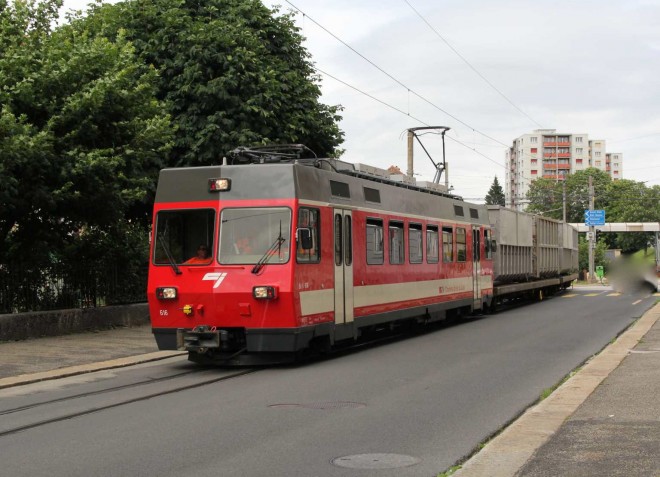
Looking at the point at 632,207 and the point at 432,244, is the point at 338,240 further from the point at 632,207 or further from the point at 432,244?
the point at 632,207

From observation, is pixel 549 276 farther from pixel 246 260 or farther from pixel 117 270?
pixel 246 260

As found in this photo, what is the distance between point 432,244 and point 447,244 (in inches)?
56.7

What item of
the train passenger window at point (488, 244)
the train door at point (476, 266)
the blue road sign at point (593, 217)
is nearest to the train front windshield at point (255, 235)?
the train door at point (476, 266)

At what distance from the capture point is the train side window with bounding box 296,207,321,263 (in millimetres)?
14281

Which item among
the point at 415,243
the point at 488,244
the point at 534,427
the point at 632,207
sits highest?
the point at 632,207

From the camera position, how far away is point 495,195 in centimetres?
16238

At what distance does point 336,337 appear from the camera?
52.4 feet

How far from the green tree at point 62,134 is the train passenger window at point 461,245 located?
7.89m

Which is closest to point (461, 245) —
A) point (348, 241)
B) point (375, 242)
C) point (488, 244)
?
point (488, 244)

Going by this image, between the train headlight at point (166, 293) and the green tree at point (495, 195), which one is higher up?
the green tree at point (495, 195)

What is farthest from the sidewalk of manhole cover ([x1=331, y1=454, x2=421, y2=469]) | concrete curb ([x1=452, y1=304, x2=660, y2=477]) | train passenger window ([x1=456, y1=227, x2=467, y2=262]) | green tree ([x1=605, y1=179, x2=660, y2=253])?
green tree ([x1=605, y1=179, x2=660, y2=253])

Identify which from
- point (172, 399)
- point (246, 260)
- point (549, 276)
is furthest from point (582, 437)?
point (549, 276)

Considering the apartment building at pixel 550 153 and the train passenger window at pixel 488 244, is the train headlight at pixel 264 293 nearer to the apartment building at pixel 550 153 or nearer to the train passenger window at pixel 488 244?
the train passenger window at pixel 488 244

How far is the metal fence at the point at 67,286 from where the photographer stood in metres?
20.0
